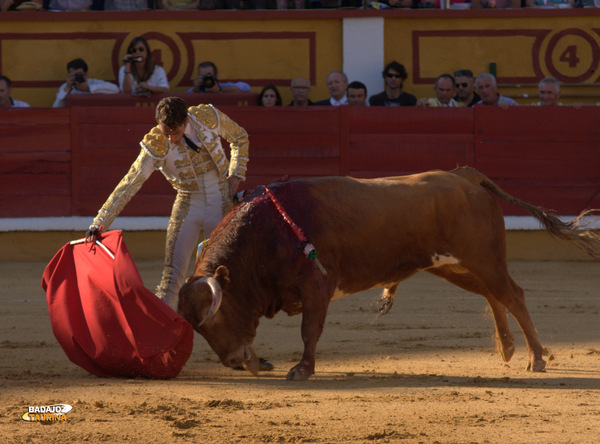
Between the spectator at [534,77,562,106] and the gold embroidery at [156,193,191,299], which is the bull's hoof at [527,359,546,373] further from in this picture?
the spectator at [534,77,562,106]

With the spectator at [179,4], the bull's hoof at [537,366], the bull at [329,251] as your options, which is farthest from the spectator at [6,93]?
the bull's hoof at [537,366]

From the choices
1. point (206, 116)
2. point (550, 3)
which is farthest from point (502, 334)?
point (550, 3)

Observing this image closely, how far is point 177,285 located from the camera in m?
4.27

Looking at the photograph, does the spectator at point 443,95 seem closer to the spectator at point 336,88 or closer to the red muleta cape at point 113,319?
the spectator at point 336,88

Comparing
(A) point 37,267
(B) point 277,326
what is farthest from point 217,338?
(A) point 37,267

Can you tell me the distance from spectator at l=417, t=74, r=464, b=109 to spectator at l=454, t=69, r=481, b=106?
0.14 ft

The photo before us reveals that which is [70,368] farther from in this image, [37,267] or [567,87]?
[567,87]

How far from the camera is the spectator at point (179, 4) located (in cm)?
824

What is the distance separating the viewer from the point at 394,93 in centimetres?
772

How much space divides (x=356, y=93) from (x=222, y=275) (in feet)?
13.1

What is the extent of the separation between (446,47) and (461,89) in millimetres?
759

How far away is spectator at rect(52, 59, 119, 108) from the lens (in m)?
7.74

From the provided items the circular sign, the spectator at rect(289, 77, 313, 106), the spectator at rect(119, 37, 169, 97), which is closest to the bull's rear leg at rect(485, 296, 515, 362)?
the spectator at rect(289, 77, 313, 106)

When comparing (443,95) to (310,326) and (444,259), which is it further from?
(310,326)
